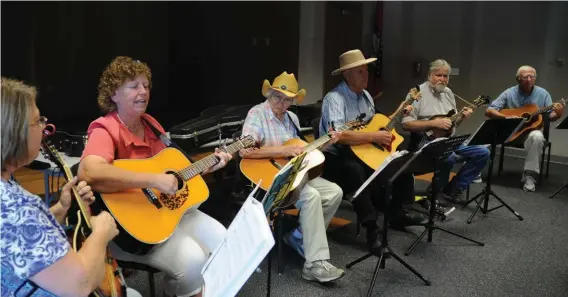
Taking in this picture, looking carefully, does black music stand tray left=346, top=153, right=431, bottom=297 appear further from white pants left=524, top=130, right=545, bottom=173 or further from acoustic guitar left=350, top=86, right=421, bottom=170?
white pants left=524, top=130, right=545, bottom=173

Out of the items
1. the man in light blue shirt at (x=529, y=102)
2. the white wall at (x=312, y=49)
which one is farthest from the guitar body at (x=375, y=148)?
the white wall at (x=312, y=49)

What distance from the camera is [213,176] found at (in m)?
3.88

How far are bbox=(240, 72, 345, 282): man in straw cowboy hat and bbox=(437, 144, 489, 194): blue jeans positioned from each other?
1563mm

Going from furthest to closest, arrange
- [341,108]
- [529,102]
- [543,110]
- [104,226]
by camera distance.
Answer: [529,102]
[543,110]
[341,108]
[104,226]

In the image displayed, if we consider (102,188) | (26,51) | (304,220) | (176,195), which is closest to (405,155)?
(304,220)

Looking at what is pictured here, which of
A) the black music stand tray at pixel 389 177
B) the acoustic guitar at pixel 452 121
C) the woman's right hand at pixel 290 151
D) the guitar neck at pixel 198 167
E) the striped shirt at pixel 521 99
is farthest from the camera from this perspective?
the striped shirt at pixel 521 99

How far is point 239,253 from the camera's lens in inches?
53.4

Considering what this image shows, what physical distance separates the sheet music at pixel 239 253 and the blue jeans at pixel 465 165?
9.67ft

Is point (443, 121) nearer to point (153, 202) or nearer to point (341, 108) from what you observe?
point (341, 108)

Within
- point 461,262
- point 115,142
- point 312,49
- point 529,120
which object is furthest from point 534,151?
point 115,142

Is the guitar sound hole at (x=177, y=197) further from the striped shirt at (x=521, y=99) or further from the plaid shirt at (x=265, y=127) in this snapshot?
the striped shirt at (x=521, y=99)

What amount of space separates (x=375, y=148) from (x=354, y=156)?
16 cm

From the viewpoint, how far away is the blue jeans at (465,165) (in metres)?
4.02

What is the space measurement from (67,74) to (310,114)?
2.35m
